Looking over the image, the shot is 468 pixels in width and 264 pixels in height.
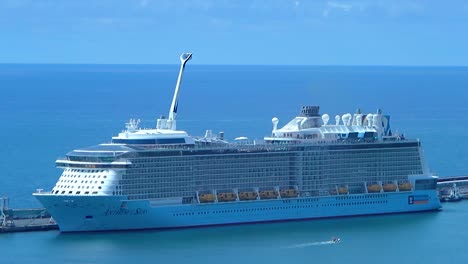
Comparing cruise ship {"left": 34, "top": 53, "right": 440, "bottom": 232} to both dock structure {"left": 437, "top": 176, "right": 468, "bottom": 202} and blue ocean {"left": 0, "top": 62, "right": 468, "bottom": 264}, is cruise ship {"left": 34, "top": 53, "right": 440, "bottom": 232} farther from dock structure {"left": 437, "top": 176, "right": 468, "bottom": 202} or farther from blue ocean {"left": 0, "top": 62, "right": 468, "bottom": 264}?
dock structure {"left": 437, "top": 176, "right": 468, "bottom": 202}

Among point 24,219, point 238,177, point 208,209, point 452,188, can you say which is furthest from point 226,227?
point 452,188

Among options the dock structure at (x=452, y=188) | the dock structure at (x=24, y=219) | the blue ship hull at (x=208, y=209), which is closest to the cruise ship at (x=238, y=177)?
the blue ship hull at (x=208, y=209)

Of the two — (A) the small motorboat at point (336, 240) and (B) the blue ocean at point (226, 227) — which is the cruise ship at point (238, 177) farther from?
(A) the small motorboat at point (336, 240)

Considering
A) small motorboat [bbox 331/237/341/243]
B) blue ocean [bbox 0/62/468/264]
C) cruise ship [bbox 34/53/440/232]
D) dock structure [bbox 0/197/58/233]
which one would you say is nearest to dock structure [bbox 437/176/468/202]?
blue ocean [bbox 0/62/468/264]

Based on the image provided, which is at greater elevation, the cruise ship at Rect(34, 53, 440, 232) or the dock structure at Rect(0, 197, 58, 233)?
the cruise ship at Rect(34, 53, 440, 232)

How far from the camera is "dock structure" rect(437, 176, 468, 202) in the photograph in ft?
243

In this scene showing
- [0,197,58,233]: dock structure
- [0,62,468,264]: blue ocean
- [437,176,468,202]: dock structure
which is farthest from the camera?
[437,176,468,202]: dock structure

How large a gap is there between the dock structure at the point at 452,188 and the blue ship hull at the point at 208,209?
4552 mm

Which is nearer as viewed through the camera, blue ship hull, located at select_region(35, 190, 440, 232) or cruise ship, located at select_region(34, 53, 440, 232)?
blue ship hull, located at select_region(35, 190, 440, 232)

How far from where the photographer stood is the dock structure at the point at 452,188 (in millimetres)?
74050

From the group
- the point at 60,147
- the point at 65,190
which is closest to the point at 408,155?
the point at 65,190

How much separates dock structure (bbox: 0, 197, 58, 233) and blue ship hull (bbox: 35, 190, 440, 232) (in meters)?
1.62

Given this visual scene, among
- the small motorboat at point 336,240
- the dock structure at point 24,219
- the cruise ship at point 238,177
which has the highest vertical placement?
the cruise ship at point 238,177

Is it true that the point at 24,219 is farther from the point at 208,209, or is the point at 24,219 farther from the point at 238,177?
the point at 238,177
